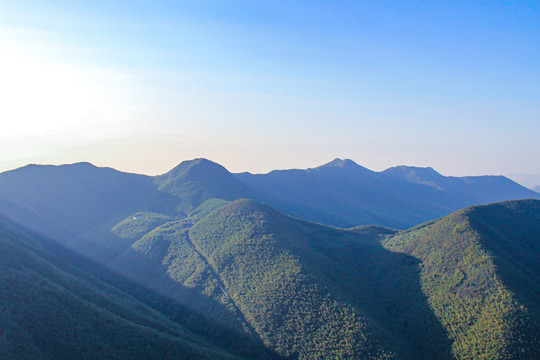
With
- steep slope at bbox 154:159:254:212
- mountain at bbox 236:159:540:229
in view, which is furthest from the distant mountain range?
mountain at bbox 236:159:540:229

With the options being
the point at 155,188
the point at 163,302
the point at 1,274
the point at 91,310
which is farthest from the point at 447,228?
the point at 155,188

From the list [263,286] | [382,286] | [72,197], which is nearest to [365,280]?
[382,286]

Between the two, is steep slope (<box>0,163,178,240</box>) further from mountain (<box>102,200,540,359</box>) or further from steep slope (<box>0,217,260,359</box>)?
steep slope (<box>0,217,260,359</box>)

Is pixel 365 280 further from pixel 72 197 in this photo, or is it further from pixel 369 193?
pixel 369 193

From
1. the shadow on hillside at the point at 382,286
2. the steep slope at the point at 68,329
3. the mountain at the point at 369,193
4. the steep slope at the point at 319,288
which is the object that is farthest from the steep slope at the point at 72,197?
the shadow on hillside at the point at 382,286

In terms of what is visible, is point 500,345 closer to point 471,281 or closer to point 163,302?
point 471,281
